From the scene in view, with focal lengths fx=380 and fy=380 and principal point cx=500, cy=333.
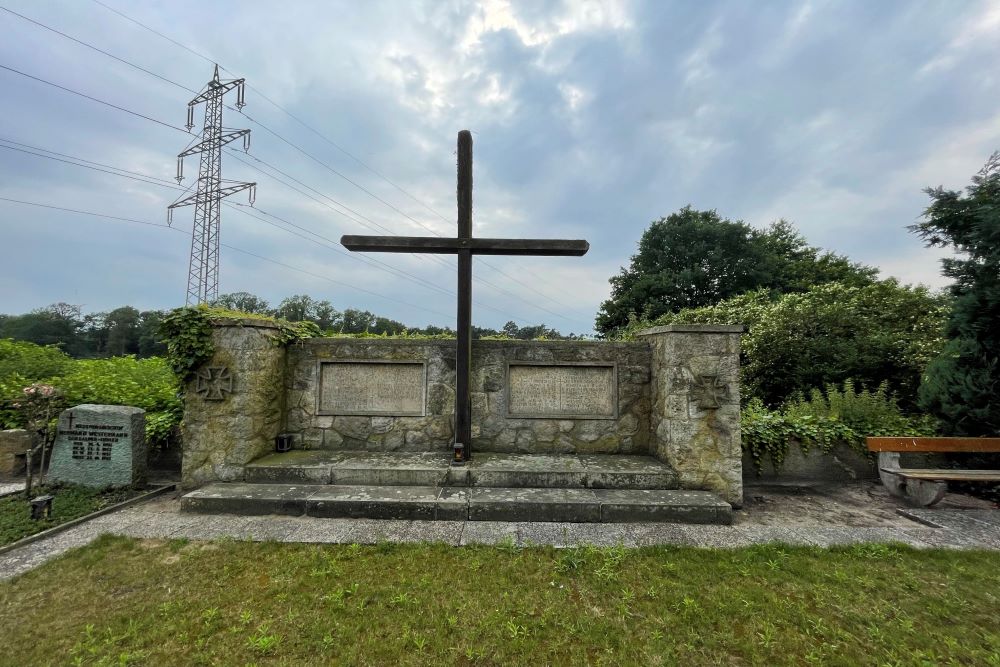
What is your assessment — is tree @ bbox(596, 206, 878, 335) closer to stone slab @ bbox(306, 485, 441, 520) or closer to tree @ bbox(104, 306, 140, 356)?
stone slab @ bbox(306, 485, 441, 520)

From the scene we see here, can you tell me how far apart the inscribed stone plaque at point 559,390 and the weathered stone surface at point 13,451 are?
20.2 feet

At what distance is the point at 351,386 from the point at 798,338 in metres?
8.58

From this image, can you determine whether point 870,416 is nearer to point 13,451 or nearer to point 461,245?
point 461,245

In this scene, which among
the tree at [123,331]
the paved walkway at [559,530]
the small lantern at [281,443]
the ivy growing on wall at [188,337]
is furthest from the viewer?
the tree at [123,331]

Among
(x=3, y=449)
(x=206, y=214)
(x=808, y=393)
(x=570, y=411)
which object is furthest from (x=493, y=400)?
(x=206, y=214)

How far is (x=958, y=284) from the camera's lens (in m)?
4.93

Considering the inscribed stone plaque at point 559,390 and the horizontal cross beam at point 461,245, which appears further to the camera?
the inscribed stone plaque at point 559,390

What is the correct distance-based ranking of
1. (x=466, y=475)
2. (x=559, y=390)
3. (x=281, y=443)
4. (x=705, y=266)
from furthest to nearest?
(x=705, y=266) < (x=559, y=390) < (x=281, y=443) < (x=466, y=475)

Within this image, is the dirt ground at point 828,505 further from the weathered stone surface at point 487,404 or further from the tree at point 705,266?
the tree at point 705,266

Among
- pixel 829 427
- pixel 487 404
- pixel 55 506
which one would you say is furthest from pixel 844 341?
pixel 55 506

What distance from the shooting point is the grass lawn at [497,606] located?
1.98 metres

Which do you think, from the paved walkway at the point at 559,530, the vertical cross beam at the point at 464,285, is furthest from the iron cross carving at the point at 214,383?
the vertical cross beam at the point at 464,285

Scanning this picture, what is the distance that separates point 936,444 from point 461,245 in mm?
6140

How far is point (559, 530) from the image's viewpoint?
345 cm
